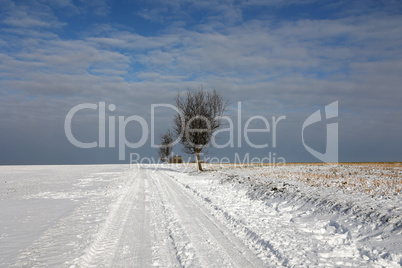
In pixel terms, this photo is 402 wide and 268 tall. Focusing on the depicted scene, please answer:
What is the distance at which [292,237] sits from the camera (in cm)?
670

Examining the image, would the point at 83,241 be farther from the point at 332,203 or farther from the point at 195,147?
the point at 195,147

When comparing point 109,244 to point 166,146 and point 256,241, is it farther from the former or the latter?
point 166,146

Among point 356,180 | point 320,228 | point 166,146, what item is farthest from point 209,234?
point 166,146

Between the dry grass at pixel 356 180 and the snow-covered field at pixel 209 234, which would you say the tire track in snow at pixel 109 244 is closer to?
the snow-covered field at pixel 209 234

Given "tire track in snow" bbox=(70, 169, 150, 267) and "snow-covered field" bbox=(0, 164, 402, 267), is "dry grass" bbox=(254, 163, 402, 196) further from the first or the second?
"tire track in snow" bbox=(70, 169, 150, 267)

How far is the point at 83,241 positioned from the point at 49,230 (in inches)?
69.5

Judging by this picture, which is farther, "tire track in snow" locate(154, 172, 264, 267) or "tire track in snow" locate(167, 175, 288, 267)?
"tire track in snow" locate(167, 175, 288, 267)

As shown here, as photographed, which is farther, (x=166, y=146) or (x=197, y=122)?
(x=166, y=146)

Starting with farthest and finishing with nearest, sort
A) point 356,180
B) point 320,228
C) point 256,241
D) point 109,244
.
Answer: point 356,180 < point 320,228 < point 256,241 < point 109,244

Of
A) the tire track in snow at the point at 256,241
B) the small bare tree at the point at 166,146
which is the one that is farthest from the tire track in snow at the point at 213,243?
the small bare tree at the point at 166,146

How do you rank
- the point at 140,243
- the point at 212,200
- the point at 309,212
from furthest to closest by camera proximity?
1. the point at 212,200
2. the point at 309,212
3. the point at 140,243

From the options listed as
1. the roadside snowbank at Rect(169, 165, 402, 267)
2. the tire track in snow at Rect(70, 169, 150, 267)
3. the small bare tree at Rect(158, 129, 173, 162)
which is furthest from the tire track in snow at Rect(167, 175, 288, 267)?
the small bare tree at Rect(158, 129, 173, 162)

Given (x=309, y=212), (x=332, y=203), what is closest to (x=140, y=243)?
(x=309, y=212)

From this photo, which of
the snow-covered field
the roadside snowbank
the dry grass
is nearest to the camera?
the snow-covered field
